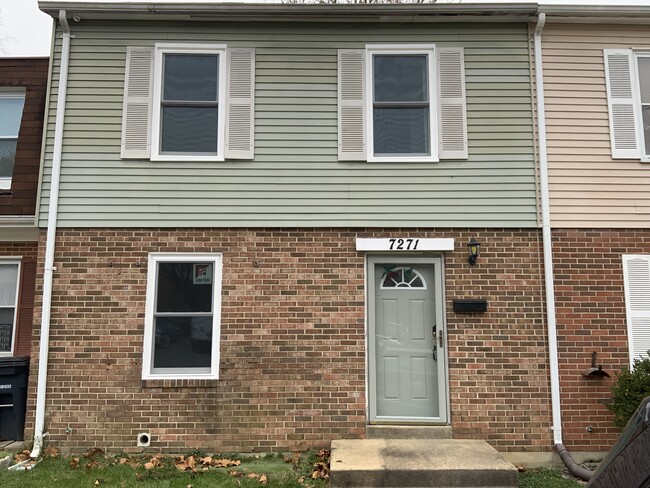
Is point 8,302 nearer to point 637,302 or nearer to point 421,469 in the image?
point 421,469

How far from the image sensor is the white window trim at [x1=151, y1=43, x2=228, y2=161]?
6.32 m

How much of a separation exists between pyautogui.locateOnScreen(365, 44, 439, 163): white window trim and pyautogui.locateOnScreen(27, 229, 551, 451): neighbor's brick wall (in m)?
0.99

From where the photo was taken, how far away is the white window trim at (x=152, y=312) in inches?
236

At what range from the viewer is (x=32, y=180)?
691cm

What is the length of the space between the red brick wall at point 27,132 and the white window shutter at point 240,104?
303 centimetres

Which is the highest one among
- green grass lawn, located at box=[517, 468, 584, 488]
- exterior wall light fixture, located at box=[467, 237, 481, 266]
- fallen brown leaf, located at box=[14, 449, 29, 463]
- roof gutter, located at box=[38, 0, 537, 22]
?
roof gutter, located at box=[38, 0, 537, 22]

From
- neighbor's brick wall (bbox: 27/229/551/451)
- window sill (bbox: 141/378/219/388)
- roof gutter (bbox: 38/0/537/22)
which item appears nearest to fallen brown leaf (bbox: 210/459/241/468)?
neighbor's brick wall (bbox: 27/229/551/451)

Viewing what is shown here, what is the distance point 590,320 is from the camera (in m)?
6.09

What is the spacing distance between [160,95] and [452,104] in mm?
3933

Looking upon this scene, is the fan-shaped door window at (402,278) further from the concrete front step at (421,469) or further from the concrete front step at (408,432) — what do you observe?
the concrete front step at (421,469)

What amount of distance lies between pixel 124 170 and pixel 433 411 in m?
5.04

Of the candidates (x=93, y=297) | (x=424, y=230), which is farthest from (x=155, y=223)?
(x=424, y=230)

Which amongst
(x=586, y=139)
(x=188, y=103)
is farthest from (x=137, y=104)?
(x=586, y=139)

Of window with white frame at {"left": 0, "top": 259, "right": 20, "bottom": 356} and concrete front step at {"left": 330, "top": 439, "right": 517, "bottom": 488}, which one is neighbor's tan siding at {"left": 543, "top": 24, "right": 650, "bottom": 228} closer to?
concrete front step at {"left": 330, "top": 439, "right": 517, "bottom": 488}
